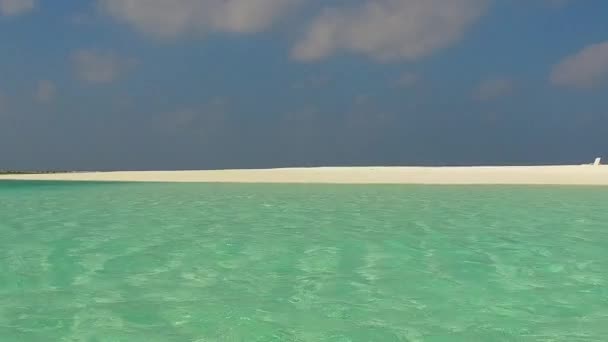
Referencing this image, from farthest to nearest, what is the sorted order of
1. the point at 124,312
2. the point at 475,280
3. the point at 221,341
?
the point at 475,280 → the point at 124,312 → the point at 221,341

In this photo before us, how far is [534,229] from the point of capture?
1092cm

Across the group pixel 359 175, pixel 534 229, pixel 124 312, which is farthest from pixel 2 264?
pixel 359 175

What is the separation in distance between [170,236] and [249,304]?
503 cm

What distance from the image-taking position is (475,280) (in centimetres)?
645

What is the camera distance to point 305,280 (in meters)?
6.43

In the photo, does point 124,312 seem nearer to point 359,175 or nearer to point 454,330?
point 454,330

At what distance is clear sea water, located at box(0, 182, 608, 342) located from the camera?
4652 mm

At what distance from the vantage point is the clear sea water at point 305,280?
4.65 metres

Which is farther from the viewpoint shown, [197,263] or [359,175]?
[359,175]

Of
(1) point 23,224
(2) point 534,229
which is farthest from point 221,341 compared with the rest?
(1) point 23,224

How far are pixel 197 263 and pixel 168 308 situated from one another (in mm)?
2225

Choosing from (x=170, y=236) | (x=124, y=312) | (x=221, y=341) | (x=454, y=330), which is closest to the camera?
(x=221, y=341)

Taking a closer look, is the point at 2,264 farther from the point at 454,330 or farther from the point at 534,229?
the point at 534,229

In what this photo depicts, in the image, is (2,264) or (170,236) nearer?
(2,264)
